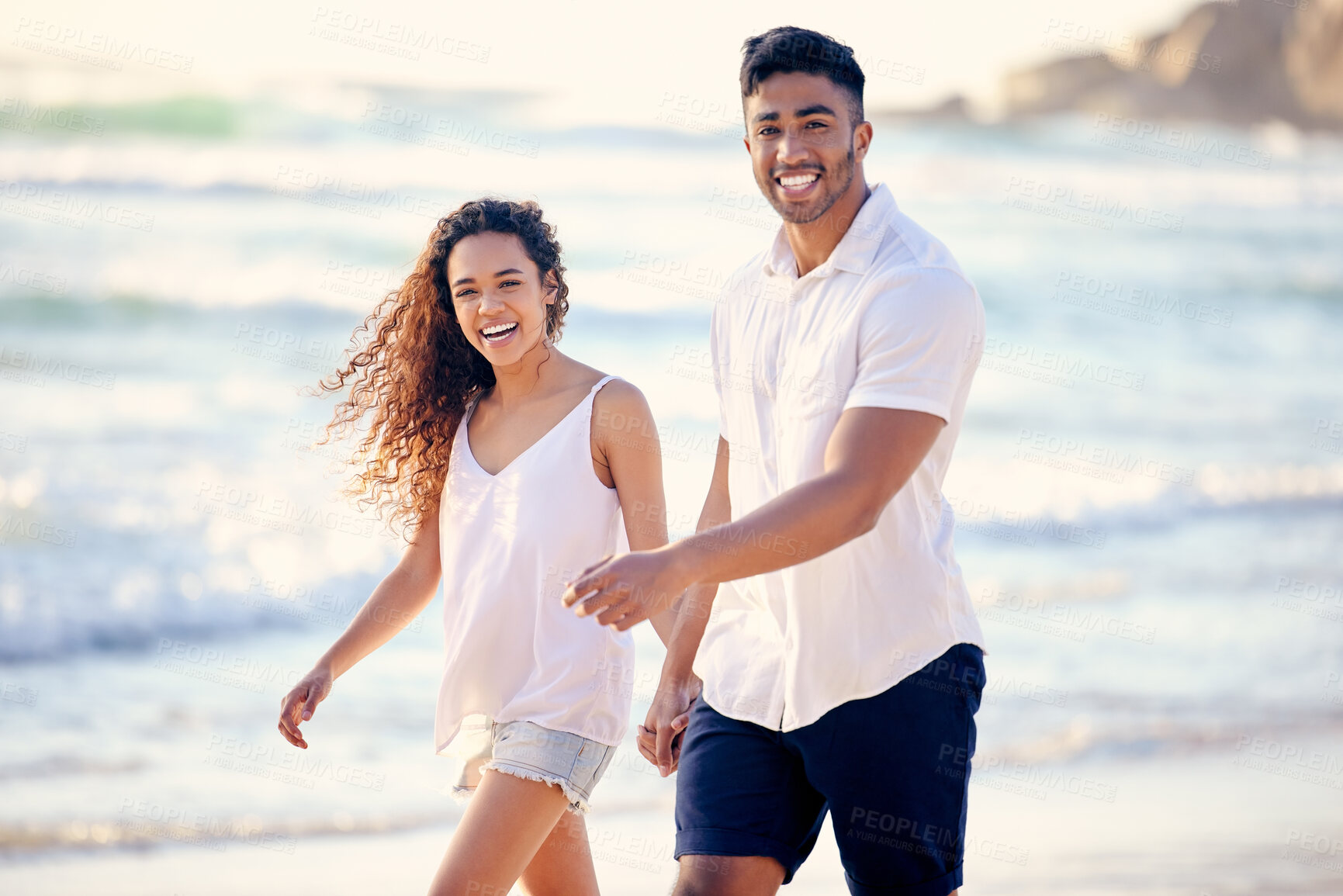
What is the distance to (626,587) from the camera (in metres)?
2.16

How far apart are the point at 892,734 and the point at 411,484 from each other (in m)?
1.48

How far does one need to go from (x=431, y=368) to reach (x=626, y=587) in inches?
63.2

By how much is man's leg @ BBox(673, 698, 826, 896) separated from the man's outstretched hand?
2.37ft

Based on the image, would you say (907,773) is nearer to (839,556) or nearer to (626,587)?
(839,556)

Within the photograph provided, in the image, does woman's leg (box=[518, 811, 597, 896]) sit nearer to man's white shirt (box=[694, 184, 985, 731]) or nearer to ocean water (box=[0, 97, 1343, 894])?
man's white shirt (box=[694, 184, 985, 731])

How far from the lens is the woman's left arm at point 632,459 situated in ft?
10.8

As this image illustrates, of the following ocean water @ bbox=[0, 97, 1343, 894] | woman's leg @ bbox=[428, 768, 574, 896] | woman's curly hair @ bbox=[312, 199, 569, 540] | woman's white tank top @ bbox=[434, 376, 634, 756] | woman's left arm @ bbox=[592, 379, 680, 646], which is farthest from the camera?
ocean water @ bbox=[0, 97, 1343, 894]

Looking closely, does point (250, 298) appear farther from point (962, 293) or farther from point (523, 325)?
point (962, 293)

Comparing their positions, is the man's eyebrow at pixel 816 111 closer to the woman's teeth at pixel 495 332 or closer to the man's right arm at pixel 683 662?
the man's right arm at pixel 683 662

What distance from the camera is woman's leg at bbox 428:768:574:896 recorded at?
9.72 feet

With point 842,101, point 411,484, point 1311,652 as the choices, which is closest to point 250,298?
point 1311,652

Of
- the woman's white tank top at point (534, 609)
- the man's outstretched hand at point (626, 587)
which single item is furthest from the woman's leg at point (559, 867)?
the man's outstretched hand at point (626, 587)

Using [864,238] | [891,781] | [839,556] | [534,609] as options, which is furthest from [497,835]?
[864,238]

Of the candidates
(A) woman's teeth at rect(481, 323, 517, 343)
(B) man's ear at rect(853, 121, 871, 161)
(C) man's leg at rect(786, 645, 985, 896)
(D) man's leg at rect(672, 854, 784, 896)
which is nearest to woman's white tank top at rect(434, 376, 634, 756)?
(A) woman's teeth at rect(481, 323, 517, 343)
